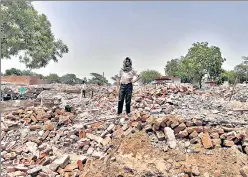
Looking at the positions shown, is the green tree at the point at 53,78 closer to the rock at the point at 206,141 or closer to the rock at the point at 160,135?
the rock at the point at 160,135

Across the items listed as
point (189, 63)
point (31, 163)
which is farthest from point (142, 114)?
point (189, 63)

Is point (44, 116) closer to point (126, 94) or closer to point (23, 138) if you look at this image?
point (23, 138)

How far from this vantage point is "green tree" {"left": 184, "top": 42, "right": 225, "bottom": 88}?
2952cm

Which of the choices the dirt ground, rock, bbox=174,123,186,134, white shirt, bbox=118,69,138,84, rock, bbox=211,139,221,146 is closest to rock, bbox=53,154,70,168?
the dirt ground

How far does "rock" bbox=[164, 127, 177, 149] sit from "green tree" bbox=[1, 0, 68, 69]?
316 inches

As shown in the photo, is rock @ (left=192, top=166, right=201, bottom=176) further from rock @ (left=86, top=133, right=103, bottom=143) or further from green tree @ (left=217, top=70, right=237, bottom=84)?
green tree @ (left=217, top=70, right=237, bottom=84)

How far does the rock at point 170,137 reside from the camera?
560cm

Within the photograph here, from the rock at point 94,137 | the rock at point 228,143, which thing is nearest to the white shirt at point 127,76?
the rock at point 94,137

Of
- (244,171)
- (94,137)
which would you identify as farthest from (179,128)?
(94,137)

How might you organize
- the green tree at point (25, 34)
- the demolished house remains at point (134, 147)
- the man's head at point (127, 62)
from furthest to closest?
the green tree at point (25, 34), the man's head at point (127, 62), the demolished house remains at point (134, 147)

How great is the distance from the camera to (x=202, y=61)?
29.7 m

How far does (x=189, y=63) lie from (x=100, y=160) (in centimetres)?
2529

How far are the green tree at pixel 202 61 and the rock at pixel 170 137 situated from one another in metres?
24.1

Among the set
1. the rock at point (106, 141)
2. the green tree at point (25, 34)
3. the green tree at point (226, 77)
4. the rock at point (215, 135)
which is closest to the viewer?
the rock at point (215, 135)
